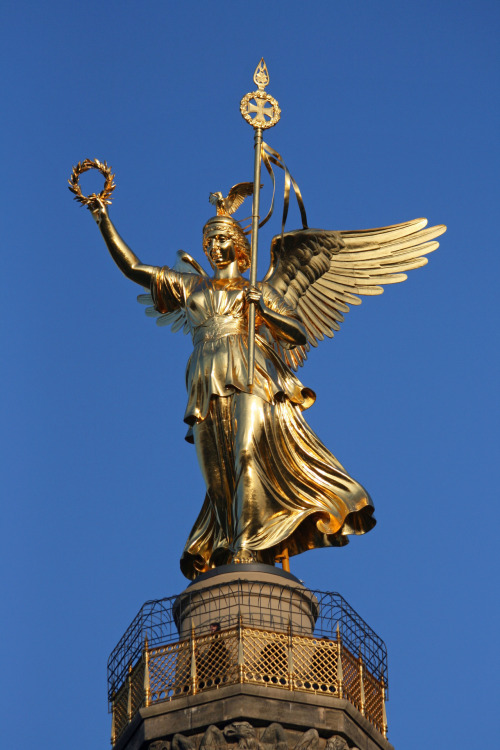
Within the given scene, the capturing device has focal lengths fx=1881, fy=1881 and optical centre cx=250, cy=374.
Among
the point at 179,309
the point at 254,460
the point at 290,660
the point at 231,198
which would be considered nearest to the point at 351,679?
the point at 290,660

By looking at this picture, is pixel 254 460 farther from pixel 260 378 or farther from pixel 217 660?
pixel 217 660

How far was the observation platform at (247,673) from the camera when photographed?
998 inches

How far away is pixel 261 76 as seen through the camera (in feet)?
106

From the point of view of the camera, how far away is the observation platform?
2534 cm

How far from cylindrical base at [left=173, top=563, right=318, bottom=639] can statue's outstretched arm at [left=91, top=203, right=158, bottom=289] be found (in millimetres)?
5859

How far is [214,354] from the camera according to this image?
29.7 meters

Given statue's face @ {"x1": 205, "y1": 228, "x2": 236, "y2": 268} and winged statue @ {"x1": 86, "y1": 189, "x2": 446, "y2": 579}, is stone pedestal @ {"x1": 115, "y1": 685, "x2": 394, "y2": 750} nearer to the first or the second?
winged statue @ {"x1": 86, "y1": 189, "x2": 446, "y2": 579}

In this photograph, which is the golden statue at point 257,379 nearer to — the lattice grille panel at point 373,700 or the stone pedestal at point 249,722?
the lattice grille panel at point 373,700

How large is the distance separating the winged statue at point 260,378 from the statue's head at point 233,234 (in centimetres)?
2

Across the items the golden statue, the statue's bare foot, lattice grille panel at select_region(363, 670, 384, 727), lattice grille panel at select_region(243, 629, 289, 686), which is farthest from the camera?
the golden statue

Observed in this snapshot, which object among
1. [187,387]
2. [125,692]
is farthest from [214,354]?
[125,692]

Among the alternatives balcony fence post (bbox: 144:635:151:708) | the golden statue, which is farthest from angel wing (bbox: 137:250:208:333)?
balcony fence post (bbox: 144:635:151:708)

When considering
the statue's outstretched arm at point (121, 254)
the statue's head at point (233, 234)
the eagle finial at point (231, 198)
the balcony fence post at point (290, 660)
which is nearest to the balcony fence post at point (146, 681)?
the balcony fence post at point (290, 660)

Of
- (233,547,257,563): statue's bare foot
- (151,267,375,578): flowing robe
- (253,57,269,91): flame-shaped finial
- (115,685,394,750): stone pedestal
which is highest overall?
(253,57,269,91): flame-shaped finial
